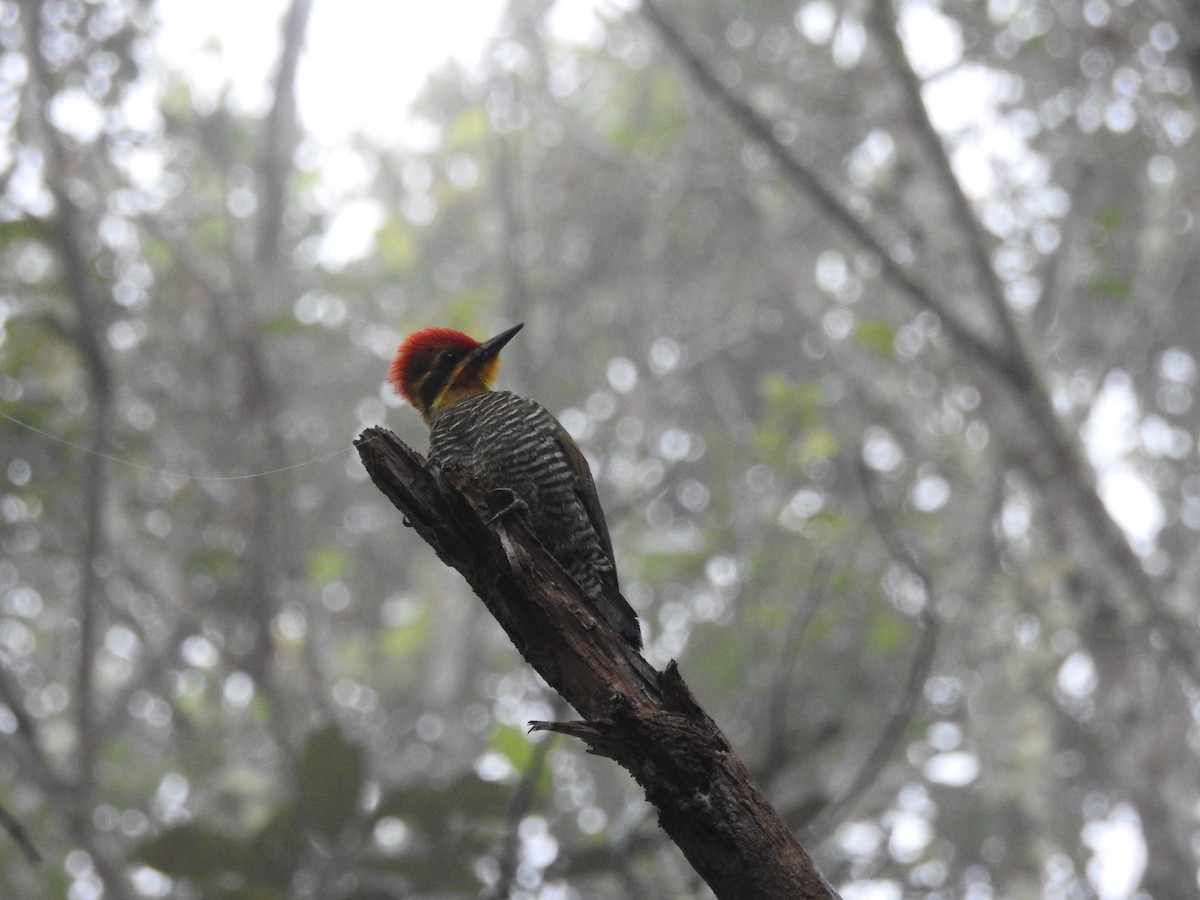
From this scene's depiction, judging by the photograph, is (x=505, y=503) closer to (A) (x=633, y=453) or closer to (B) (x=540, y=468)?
(B) (x=540, y=468)

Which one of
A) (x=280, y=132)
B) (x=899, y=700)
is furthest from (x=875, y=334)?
(x=280, y=132)

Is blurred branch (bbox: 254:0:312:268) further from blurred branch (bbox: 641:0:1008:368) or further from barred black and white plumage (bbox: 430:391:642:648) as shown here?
barred black and white plumage (bbox: 430:391:642:648)

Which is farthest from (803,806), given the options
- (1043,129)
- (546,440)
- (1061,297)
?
(1043,129)

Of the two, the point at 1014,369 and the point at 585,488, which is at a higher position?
the point at 1014,369

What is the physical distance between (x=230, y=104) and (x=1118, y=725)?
6846 mm

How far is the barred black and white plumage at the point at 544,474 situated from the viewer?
3922mm

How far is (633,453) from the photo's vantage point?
23.1 ft

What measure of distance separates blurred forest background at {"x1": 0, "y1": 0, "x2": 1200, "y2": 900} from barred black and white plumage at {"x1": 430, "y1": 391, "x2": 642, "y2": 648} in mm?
509

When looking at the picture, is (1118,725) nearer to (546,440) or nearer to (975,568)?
(975,568)

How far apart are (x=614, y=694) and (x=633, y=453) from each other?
4.94m

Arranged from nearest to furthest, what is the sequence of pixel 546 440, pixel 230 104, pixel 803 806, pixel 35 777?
pixel 803 806 → pixel 546 440 → pixel 35 777 → pixel 230 104

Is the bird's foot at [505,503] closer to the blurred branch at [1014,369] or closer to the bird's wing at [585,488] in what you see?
the bird's wing at [585,488]

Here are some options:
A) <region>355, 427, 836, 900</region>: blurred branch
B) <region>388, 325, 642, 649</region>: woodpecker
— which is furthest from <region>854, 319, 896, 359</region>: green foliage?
<region>355, 427, 836, 900</region>: blurred branch

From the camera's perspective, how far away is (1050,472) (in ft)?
18.1
